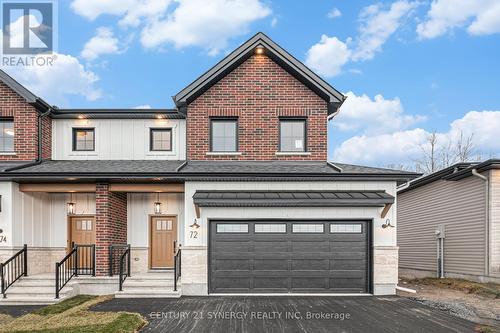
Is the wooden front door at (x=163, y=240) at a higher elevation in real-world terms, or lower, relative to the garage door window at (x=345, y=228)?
lower

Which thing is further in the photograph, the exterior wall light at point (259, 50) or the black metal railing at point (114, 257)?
the exterior wall light at point (259, 50)

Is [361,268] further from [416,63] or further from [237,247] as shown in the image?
[416,63]

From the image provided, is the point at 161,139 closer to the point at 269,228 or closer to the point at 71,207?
the point at 71,207

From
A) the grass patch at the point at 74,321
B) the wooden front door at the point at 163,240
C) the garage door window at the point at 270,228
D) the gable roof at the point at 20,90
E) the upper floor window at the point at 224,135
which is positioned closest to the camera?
the grass patch at the point at 74,321

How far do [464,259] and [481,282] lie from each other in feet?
4.41

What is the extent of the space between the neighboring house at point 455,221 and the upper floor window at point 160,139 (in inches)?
360

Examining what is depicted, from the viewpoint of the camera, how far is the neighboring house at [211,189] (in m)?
10.6

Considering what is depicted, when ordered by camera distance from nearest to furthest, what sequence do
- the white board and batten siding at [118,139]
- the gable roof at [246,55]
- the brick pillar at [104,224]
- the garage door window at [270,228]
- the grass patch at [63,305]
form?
1. the grass patch at [63,305]
2. the garage door window at [270,228]
3. the brick pillar at [104,224]
4. the gable roof at [246,55]
5. the white board and batten siding at [118,139]

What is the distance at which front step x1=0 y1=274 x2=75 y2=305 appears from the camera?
9766mm

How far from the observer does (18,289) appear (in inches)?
407

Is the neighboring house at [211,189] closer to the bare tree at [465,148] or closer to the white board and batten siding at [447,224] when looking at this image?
the white board and batten siding at [447,224]

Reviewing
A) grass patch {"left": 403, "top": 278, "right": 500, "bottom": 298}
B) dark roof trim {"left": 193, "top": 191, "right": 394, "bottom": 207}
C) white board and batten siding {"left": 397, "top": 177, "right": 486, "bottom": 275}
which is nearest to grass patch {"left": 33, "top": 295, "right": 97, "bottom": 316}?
dark roof trim {"left": 193, "top": 191, "right": 394, "bottom": 207}

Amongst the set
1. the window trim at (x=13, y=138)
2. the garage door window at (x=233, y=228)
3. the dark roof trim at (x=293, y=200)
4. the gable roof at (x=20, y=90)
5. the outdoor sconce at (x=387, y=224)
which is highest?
the gable roof at (x=20, y=90)

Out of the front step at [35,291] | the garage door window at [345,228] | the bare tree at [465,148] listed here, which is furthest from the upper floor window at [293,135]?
the bare tree at [465,148]
